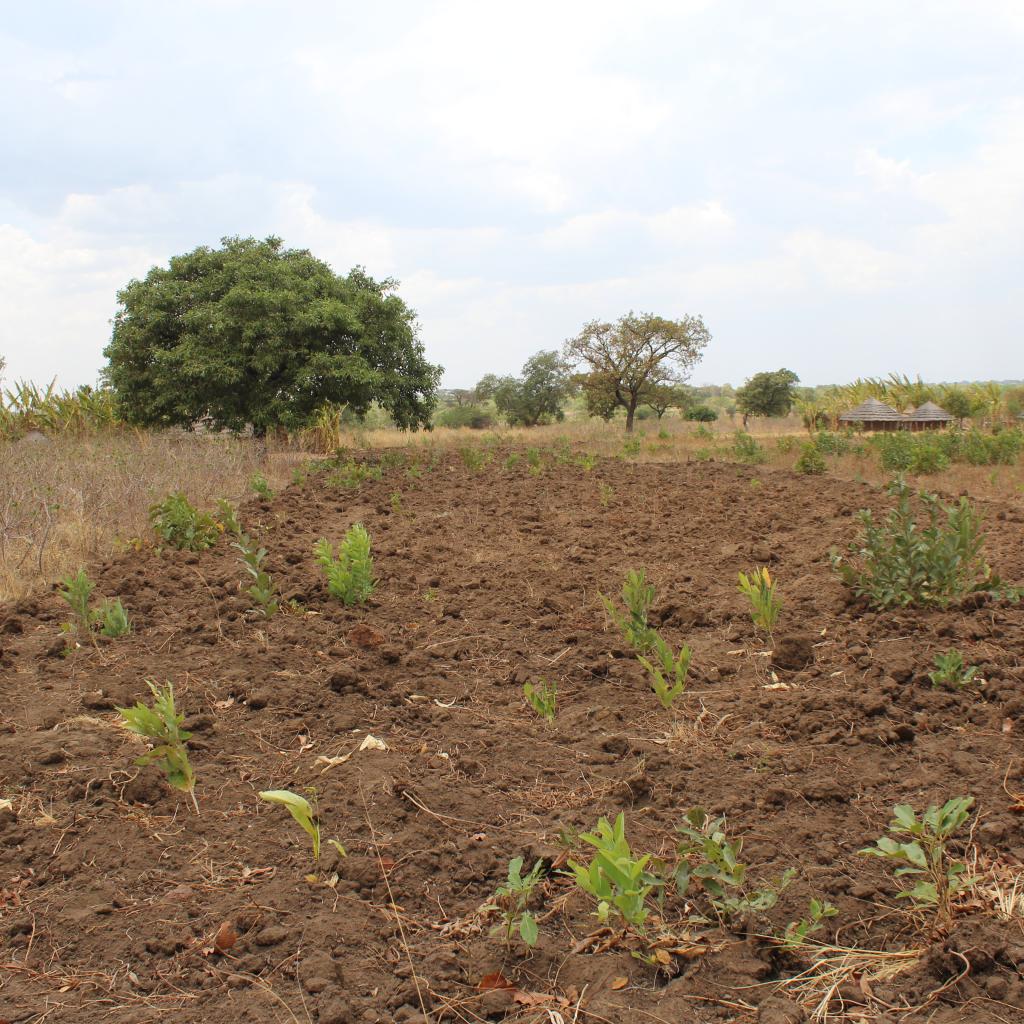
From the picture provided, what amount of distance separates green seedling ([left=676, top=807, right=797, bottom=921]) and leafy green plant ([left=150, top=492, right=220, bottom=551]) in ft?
20.0

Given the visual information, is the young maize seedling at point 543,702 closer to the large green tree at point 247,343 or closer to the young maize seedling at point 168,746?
the young maize seedling at point 168,746

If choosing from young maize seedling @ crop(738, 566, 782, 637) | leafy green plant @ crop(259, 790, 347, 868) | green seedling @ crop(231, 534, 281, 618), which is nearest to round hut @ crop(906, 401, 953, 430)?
young maize seedling @ crop(738, 566, 782, 637)

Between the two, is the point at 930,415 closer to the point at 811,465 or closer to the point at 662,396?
the point at 662,396

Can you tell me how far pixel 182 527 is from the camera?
25.0 feet

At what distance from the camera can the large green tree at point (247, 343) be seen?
17.6m

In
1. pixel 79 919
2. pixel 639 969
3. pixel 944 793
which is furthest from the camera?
pixel 944 793

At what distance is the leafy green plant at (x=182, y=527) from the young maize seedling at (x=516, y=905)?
5.79 m

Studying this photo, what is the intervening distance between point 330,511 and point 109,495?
256cm

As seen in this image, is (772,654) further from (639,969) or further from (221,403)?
(221,403)

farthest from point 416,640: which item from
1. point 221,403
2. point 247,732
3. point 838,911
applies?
point 221,403

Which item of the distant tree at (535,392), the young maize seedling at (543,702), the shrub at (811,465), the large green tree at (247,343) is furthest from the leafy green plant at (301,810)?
the distant tree at (535,392)

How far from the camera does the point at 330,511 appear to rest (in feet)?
34.9

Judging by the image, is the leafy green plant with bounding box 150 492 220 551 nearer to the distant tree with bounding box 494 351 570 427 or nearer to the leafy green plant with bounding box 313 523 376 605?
the leafy green plant with bounding box 313 523 376 605

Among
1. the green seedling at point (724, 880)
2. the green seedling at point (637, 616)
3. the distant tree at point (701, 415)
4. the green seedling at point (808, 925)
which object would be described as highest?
the distant tree at point (701, 415)
